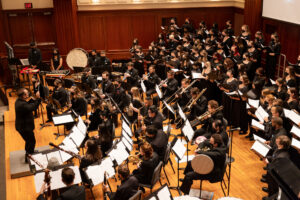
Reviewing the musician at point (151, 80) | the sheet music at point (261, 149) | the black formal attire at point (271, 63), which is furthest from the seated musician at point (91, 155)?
the black formal attire at point (271, 63)

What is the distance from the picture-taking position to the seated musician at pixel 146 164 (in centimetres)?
619

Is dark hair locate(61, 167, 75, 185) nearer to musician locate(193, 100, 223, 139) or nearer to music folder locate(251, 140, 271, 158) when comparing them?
music folder locate(251, 140, 271, 158)

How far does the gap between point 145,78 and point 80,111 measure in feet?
8.33

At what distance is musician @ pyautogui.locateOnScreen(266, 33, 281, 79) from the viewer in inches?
Answer: 473

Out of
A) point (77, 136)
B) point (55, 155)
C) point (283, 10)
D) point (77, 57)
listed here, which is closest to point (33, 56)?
point (77, 57)

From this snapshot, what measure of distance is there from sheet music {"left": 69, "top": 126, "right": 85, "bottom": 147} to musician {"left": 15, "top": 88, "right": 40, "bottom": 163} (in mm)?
1321

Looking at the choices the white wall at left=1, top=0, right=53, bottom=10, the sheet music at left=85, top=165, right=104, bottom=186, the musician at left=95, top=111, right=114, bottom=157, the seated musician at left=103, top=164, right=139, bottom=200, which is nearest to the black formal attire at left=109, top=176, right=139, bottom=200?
the seated musician at left=103, top=164, right=139, bottom=200

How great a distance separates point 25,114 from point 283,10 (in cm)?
1054

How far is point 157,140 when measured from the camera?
7.07m

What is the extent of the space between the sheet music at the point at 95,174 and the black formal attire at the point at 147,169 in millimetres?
842

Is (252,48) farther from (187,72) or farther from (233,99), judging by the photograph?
(233,99)

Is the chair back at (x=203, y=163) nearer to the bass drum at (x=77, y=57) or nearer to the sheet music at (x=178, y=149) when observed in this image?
the sheet music at (x=178, y=149)

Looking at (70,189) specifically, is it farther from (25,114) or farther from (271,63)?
(271,63)

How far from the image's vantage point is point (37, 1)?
53.0 ft
